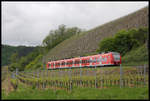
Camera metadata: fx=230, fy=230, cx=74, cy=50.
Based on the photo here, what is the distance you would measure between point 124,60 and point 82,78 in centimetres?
1491

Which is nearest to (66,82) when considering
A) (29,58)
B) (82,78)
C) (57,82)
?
(82,78)

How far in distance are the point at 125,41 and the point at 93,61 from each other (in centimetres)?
523

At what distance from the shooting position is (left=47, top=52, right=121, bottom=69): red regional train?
90.2 feet

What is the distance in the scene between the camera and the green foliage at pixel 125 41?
3128 cm

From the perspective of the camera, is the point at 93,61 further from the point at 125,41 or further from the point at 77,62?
the point at 125,41

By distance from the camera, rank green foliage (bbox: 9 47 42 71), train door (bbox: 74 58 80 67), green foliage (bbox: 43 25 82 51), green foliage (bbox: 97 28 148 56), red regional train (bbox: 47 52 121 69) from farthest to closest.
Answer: green foliage (bbox: 43 25 82 51)
green foliage (bbox: 9 47 42 71)
train door (bbox: 74 58 80 67)
green foliage (bbox: 97 28 148 56)
red regional train (bbox: 47 52 121 69)

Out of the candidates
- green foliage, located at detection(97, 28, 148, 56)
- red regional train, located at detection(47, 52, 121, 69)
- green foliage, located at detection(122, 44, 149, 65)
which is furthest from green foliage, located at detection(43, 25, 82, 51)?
green foliage, located at detection(122, 44, 149, 65)

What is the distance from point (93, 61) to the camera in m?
30.4

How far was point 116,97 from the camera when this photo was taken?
946 centimetres

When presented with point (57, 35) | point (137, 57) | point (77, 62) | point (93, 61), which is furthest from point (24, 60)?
point (137, 57)

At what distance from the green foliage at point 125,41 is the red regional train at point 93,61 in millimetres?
3090

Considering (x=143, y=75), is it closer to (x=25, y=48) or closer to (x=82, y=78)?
(x=82, y=78)

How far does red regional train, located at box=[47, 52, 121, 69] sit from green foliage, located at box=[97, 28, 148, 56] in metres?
3.09

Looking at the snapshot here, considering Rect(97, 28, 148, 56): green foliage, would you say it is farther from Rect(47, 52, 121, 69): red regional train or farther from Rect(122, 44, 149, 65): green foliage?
Rect(47, 52, 121, 69): red regional train
